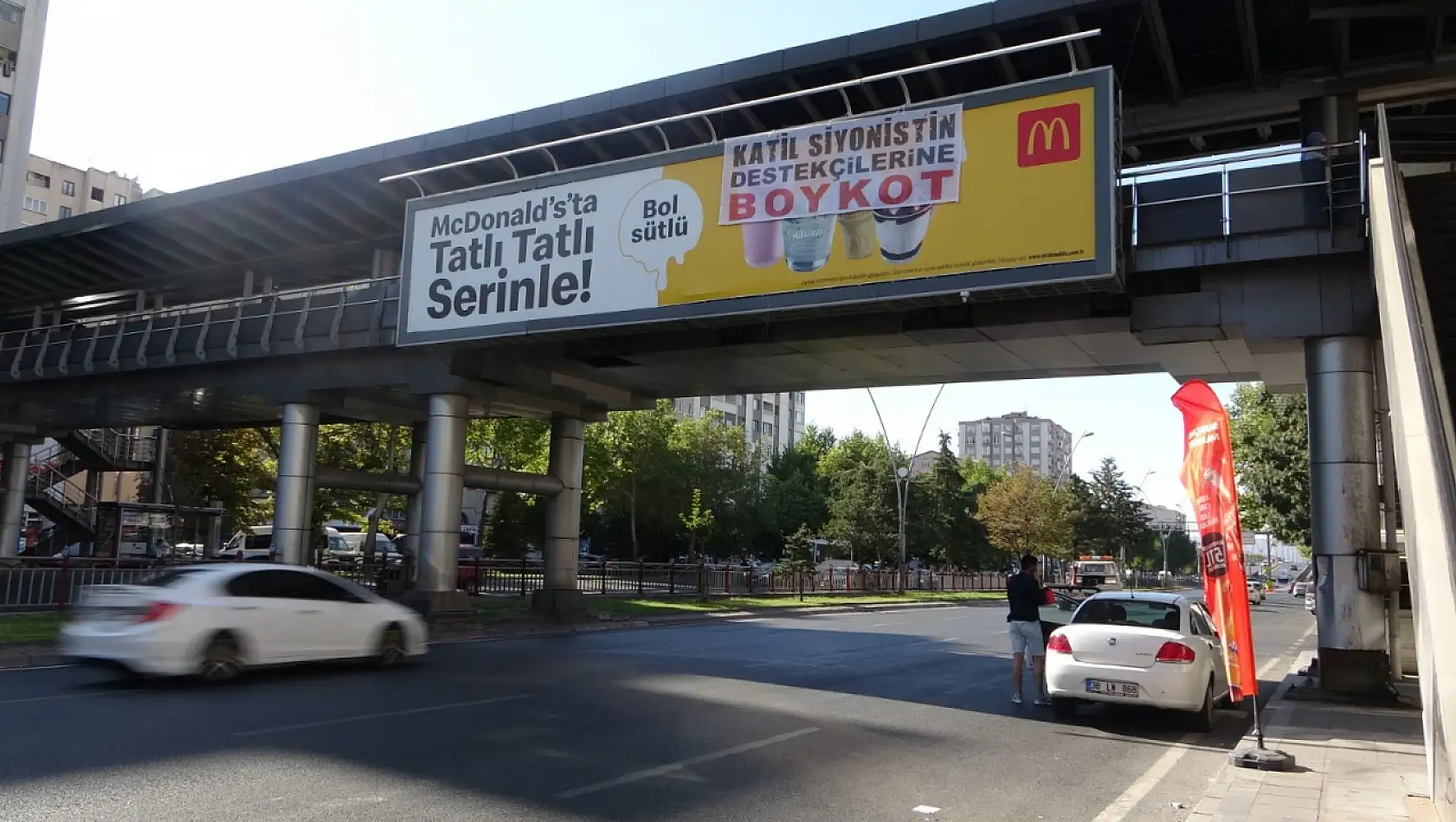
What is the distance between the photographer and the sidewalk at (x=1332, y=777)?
22.1ft

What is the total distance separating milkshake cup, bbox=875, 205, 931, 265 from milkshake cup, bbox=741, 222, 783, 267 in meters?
1.64

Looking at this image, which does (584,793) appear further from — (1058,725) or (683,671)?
(683,671)

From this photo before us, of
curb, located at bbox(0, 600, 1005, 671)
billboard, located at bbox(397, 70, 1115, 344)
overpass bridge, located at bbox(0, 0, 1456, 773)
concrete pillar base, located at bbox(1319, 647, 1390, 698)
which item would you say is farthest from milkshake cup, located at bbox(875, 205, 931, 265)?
curb, located at bbox(0, 600, 1005, 671)

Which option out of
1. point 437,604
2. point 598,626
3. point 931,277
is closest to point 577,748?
point 931,277

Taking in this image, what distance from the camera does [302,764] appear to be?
755cm

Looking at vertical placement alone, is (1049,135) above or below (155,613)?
above

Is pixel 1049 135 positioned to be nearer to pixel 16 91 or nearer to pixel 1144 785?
pixel 1144 785

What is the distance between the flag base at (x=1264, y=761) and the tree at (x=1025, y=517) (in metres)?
53.8

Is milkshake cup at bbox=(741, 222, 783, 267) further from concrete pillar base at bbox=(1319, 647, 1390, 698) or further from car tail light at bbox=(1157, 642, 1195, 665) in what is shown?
concrete pillar base at bbox=(1319, 647, 1390, 698)

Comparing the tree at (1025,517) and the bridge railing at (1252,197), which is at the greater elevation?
the bridge railing at (1252,197)

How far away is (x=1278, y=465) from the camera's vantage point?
123 ft

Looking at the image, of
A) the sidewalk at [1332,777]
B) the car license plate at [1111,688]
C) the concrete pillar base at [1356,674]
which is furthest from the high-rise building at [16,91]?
the sidewalk at [1332,777]

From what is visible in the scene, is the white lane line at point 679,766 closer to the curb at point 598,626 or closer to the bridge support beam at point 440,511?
the curb at point 598,626

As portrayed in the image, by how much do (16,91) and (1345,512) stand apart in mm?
69962
